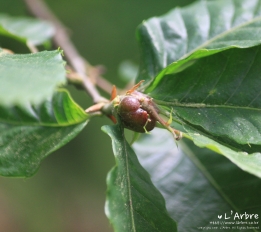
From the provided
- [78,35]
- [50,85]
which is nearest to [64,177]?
[78,35]

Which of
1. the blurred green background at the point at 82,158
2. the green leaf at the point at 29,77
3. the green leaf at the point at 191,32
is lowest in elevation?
the blurred green background at the point at 82,158

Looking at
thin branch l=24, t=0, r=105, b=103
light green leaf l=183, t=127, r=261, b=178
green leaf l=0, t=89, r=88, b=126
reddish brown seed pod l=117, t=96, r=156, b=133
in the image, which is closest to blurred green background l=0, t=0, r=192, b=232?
thin branch l=24, t=0, r=105, b=103

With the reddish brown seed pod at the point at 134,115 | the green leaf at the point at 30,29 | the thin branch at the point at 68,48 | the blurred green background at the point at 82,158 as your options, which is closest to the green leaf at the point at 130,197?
the reddish brown seed pod at the point at 134,115

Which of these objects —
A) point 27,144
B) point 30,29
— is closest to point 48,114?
point 27,144

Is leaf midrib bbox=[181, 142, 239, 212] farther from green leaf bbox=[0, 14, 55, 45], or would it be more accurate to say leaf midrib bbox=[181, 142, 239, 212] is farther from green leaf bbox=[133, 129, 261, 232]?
green leaf bbox=[0, 14, 55, 45]

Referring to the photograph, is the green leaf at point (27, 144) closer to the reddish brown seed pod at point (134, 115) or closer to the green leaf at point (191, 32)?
the reddish brown seed pod at point (134, 115)
